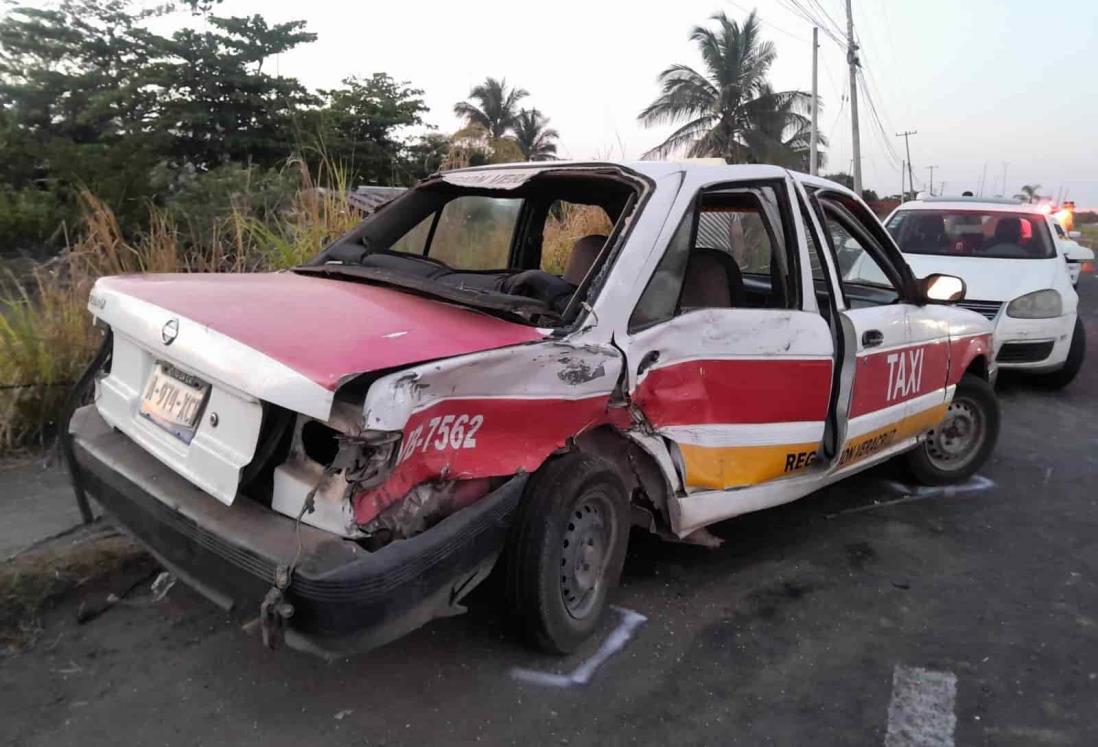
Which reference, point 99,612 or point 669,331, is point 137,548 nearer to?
point 99,612

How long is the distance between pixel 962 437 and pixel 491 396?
381 cm

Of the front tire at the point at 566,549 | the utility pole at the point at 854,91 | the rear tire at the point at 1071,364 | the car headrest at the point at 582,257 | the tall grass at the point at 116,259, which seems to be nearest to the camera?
the front tire at the point at 566,549

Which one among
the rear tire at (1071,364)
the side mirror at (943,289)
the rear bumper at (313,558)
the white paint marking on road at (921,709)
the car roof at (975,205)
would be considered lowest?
the white paint marking on road at (921,709)

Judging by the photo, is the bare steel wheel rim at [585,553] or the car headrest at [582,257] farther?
the car headrest at [582,257]

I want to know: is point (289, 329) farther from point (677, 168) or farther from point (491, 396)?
point (677, 168)

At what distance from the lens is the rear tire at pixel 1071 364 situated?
7.62 meters

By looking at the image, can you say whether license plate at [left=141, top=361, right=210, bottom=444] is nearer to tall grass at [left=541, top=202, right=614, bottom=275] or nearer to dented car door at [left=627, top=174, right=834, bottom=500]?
dented car door at [left=627, top=174, right=834, bottom=500]

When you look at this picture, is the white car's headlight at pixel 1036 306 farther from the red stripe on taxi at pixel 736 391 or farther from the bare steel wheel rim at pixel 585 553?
the bare steel wheel rim at pixel 585 553

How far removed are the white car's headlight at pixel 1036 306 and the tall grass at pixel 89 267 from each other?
5615 millimetres

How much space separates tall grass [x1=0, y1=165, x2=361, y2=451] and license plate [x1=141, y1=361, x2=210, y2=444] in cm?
240

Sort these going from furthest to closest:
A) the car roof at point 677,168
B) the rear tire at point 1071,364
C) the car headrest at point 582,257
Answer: the rear tire at point 1071,364
the car headrest at point 582,257
the car roof at point 677,168

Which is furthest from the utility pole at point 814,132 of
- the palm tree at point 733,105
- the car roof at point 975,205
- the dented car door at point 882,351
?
the dented car door at point 882,351

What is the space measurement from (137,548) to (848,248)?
4.31m

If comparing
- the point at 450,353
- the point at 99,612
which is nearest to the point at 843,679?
the point at 450,353
